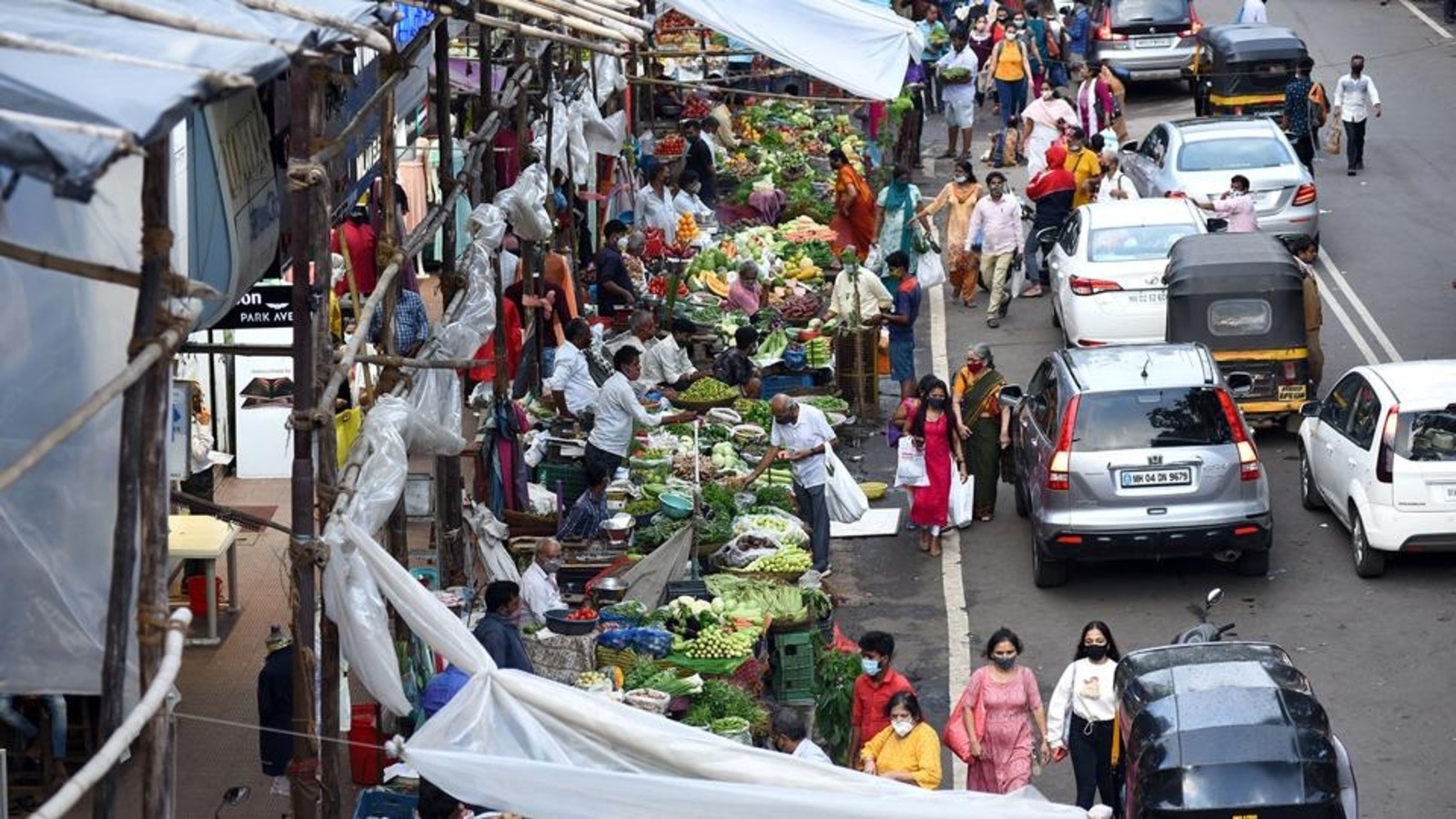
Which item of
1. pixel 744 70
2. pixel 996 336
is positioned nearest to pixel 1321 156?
pixel 744 70

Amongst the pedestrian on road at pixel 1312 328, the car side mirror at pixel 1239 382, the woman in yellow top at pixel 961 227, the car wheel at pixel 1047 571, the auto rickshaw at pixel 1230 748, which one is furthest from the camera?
the woman in yellow top at pixel 961 227

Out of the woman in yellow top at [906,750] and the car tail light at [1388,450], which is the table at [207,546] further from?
the car tail light at [1388,450]

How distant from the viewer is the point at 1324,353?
24031 millimetres

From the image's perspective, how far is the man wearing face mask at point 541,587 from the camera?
15.5 metres

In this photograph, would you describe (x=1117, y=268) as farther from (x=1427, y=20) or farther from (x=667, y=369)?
(x=1427, y=20)

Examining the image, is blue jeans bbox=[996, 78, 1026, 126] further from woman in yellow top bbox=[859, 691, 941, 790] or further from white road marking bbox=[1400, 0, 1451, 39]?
woman in yellow top bbox=[859, 691, 941, 790]

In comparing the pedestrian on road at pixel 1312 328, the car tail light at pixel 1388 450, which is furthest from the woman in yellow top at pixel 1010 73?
the car tail light at pixel 1388 450

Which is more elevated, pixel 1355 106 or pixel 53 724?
pixel 1355 106

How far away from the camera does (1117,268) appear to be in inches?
906

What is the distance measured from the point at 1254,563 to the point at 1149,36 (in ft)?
68.1

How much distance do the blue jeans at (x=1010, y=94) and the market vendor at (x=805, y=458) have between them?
662 inches

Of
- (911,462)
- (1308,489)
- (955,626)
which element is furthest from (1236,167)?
(955,626)

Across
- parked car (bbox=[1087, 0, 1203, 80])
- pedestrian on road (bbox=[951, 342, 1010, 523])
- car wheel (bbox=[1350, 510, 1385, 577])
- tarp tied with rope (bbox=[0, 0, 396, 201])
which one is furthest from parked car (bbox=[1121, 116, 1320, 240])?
tarp tied with rope (bbox=[0, 0, 396, 201])

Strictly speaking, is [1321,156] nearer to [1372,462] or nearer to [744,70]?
[744,70]
